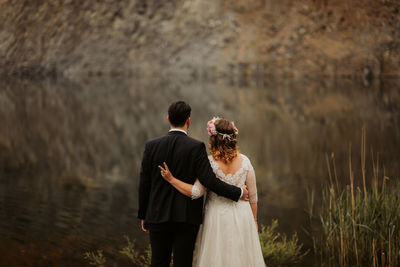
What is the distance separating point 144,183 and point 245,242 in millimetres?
1000

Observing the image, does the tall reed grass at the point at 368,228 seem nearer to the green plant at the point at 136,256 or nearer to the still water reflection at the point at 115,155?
the still water reflection at the point at 115,155

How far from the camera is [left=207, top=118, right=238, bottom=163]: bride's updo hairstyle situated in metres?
4.46

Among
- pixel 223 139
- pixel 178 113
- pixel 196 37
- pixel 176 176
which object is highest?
pixel 196 37

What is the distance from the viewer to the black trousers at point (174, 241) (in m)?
4.43

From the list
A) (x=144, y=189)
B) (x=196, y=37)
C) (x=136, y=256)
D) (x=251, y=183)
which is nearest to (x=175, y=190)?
(x=144, y=189)

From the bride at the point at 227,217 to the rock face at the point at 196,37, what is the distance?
4984cm

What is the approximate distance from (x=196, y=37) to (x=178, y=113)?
179 feet

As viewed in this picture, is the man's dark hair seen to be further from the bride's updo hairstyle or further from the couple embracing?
the bride's updo hairstyle

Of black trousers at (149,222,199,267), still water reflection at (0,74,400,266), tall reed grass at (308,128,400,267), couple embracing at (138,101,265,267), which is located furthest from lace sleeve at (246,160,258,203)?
still water reflection at (0,74,400,266)

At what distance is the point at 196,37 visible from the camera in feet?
190

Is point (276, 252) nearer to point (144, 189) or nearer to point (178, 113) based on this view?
point (144, 189)

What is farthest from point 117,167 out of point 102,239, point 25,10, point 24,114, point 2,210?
point 25,10

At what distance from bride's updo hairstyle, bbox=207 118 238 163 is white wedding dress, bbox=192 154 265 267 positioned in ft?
0.36

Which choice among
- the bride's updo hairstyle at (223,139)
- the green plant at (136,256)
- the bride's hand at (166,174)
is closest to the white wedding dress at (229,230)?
the bride's updo hairstyle at (223,139)
